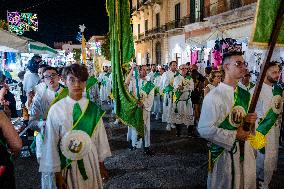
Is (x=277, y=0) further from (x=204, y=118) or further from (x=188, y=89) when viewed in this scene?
(x=188, y=89)

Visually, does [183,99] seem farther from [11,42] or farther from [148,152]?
[11,42]

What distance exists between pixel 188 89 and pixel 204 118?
23.7ft

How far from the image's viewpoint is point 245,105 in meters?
4.07

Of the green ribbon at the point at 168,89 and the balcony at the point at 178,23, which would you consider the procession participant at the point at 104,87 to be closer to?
the green ribbon at the point at 168,89

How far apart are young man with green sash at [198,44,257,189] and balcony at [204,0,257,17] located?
15.6 m

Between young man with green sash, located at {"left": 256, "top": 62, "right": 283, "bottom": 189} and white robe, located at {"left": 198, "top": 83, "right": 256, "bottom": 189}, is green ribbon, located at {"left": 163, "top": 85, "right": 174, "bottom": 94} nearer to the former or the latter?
young man with green sash, located at {"left": 256, "top": 62, "right": 283, "bottom": 189}

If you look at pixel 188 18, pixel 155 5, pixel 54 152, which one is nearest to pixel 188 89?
pixel 54 152

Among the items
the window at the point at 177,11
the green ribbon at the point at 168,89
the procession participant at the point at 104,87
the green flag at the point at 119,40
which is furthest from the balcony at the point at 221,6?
the green flag at the point at 119,40

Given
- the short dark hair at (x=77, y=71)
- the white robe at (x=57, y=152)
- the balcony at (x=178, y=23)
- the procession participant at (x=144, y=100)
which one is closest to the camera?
the white robe at (x=57, y=152)

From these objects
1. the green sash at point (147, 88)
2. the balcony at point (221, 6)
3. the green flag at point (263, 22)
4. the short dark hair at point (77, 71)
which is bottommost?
the green sash at point (147, 88)

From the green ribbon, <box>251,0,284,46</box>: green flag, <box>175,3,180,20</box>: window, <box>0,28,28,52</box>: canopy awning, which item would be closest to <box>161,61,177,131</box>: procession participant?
the green ribbon

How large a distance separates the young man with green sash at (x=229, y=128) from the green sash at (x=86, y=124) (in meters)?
1.23

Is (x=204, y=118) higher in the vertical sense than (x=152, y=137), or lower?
higher

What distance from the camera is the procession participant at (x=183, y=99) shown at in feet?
36.2
